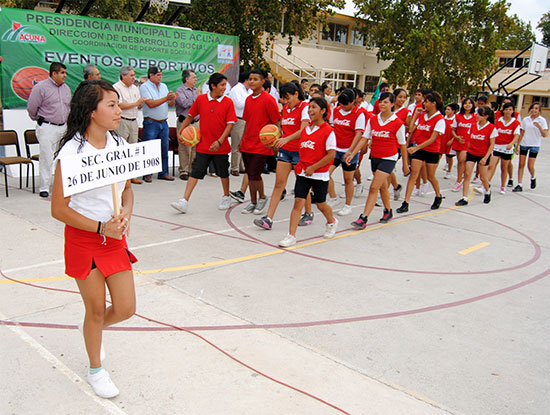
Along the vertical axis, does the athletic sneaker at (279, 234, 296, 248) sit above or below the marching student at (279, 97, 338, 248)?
below

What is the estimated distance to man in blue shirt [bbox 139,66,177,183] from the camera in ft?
32.2

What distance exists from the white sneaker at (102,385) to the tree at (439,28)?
3048cm

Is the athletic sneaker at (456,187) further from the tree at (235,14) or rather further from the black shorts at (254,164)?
the tree at (235,14)

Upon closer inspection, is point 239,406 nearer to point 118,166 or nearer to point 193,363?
point 193,363

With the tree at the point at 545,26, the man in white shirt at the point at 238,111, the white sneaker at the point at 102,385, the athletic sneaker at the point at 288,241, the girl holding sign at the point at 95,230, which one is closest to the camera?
the girl holding sign at the point at 95,230

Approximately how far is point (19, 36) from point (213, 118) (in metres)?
4.59

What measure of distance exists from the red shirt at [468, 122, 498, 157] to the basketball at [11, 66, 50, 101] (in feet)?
27.3

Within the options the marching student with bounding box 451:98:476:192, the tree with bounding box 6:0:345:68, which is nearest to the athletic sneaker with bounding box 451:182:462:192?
the marching student with bounding box 451:98:476:192

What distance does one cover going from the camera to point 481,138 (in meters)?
9.54

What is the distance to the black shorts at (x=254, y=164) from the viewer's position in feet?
25.7

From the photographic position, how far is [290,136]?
710 cm

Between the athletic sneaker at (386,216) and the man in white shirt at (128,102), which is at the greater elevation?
the man in white shirt at (128,102)

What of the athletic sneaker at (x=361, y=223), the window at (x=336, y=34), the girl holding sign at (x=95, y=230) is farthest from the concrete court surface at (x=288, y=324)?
the window at (x=336, y=34)

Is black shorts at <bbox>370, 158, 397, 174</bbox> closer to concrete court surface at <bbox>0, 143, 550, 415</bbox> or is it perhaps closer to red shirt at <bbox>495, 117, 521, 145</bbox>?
concrete court surface at <bbox>0, 143, 550, 415</bbox>
